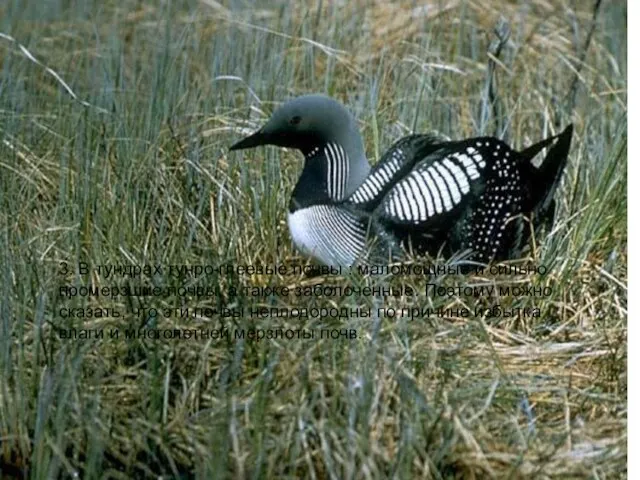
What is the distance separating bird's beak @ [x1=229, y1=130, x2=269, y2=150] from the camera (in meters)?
1.92

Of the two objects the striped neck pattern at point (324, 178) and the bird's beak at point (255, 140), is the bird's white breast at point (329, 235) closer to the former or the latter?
the striped neck pattern at point (324, 178)

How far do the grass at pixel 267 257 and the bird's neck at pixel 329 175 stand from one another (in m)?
0.08

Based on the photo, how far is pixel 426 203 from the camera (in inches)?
73.8

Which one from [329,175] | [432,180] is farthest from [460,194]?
[329,175]

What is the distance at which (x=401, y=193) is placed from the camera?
1.87 m

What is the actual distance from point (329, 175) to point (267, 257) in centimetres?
15

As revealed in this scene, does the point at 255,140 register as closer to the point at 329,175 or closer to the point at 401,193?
the point at 329,175

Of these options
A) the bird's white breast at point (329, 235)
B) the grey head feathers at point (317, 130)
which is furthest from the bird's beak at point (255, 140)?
the bird's white breast at point (329, 235)

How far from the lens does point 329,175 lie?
1.90m

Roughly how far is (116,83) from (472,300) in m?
0.76

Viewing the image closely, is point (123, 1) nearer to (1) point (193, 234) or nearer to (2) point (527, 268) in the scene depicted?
(1) point (193, 234)

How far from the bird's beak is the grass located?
0.08m

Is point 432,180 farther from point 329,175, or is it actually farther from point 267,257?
point 267,257

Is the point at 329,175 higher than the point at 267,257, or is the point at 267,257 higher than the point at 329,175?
the point at 329,175
